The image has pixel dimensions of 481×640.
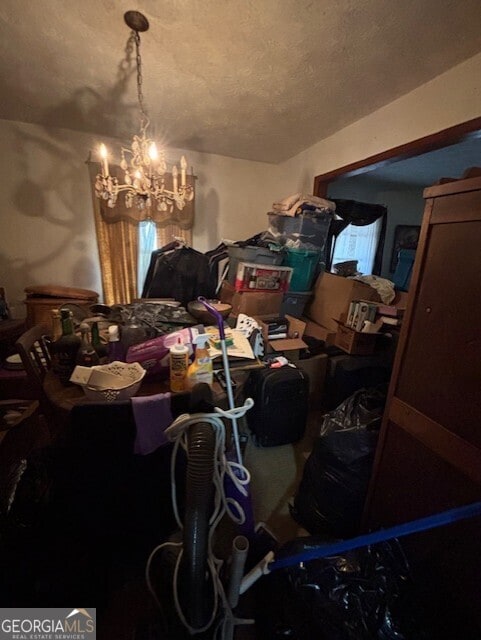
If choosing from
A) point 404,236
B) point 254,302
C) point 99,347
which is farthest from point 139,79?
point 404,236

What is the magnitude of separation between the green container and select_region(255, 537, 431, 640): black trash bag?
1893 mm

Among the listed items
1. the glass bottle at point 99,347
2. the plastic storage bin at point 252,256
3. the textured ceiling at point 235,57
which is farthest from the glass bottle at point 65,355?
the textured ceiling at point 235,57

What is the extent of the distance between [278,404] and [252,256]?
1.21 m

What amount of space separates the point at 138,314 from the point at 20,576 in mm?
1090

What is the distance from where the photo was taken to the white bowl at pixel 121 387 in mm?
920

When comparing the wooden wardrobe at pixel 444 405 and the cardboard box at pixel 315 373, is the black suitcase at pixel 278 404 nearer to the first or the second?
the cardboard box at pixel 315 373

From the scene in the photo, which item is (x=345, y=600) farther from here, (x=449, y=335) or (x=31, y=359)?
(x=31, y=359)

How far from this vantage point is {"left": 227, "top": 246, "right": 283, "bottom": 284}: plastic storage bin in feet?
7.29

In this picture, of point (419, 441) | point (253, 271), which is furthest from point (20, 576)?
point (253, 271)

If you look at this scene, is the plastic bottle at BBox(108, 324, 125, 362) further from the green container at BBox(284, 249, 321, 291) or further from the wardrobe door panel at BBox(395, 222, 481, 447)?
the green container at BBox(284, 249, 321, 291)

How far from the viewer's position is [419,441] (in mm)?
958

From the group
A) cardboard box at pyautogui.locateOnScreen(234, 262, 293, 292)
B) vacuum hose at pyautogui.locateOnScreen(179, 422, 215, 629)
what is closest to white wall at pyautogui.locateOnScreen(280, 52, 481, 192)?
cardboard box at pyautogui.locateOnScreen(234, 262, 293, 292)

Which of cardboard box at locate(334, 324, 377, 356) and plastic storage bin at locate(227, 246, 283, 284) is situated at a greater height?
plastic storage bin at locate(227, 246, 283, 284)

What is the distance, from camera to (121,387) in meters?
0.95
